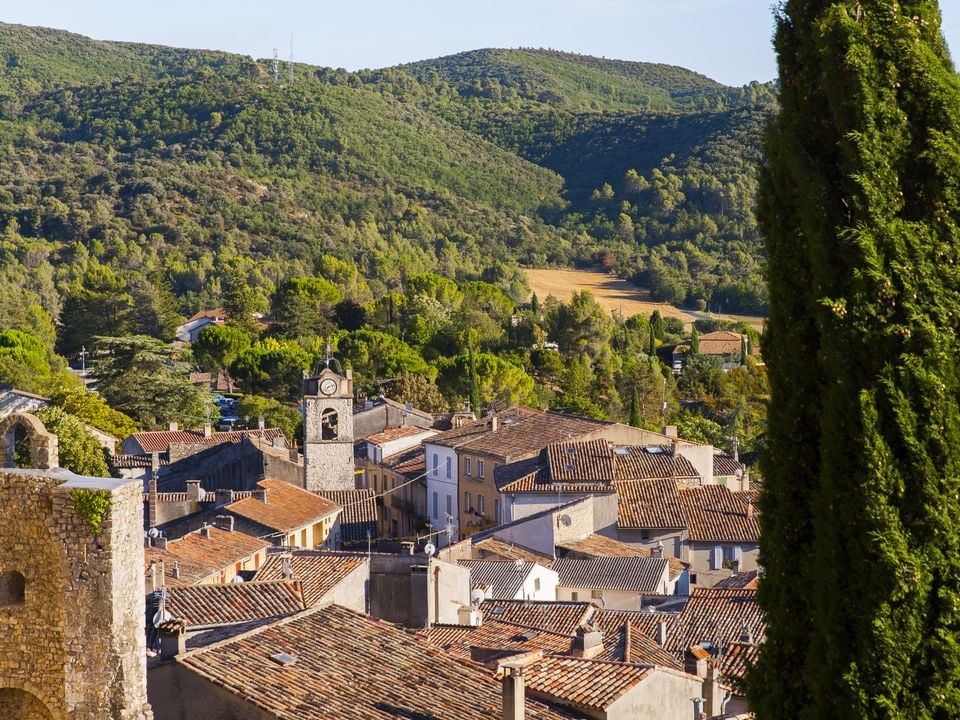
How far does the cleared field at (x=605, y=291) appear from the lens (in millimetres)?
105000

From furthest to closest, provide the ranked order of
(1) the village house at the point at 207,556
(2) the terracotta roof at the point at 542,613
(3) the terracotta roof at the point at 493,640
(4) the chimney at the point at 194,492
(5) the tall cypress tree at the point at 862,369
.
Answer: (4) the chimney at the point at 194,492, (1) the village house at the point at 207,556, (2) the terracotta roof at the point at 542,613, (3) the terracotta roof at the point at 493,640, (5) the tall cypress tree at the point at 862,369

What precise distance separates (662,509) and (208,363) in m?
43.3

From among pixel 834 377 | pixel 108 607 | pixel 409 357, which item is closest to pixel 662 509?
pixel 108 607

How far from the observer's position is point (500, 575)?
25.9 metres

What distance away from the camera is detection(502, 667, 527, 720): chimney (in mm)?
12078

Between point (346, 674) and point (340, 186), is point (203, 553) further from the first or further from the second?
point (340, 186)

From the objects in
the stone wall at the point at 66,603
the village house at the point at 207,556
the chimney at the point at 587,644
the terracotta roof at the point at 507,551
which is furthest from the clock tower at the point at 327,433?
the stone wall at the point at 66,603

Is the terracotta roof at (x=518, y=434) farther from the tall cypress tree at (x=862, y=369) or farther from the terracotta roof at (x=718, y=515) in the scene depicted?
the tall cypress tree at (x=862, y=369)

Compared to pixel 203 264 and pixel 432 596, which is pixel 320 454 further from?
pixel 203 264

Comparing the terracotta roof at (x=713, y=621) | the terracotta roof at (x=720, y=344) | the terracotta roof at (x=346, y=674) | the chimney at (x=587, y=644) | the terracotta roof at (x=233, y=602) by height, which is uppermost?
the terracotta roof at (x=346, y=674)

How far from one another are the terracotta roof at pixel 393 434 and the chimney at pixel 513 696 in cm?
3798

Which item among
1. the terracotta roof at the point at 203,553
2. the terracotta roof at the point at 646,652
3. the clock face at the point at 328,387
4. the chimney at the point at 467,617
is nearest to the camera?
the terracotta roof at the point at 646,652

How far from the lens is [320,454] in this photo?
1672 inches

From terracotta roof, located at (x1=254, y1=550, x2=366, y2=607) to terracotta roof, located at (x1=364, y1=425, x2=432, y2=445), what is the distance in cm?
2695
